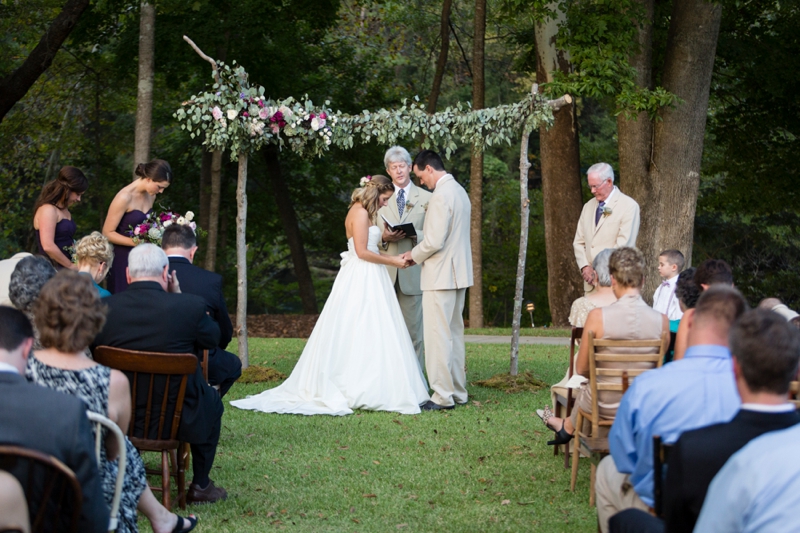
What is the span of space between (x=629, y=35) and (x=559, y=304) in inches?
216

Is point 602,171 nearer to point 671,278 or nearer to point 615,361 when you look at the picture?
point 671,278

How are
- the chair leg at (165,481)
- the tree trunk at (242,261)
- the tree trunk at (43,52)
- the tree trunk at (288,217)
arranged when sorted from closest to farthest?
the chair leg at (165,481) → the tree trunk at (242,261) → the tree trunk at (43,52) → the tree trunk at (288,217)

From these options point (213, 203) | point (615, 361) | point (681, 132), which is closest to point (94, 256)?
point (615, 361)

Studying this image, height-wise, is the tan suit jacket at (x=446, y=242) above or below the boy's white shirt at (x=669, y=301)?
above

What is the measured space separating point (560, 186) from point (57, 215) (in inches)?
382

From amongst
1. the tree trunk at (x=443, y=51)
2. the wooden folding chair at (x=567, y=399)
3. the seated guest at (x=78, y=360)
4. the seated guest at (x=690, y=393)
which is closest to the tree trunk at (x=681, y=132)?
the tree trunk at (x=443, y=51)

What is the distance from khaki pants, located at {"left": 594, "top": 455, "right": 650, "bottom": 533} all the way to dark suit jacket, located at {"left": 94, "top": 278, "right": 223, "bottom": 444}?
2.26 meters

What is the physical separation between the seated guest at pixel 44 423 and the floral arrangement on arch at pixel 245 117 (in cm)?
628

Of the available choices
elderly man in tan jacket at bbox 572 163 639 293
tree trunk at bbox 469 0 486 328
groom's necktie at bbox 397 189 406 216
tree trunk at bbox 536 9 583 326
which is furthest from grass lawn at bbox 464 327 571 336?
elderly man in tan jacket at bbox 572 163 639 293

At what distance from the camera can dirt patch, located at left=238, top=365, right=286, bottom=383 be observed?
31.6 feet

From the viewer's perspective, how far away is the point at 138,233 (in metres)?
8.05

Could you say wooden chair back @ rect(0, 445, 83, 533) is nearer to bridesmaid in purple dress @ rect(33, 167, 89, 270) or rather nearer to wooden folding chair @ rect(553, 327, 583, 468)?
wooden folding chair @ rect(553, 327, 583, 468)

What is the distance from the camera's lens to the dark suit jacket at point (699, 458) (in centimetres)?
257

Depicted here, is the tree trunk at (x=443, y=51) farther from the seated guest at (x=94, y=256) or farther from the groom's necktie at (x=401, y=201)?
the seated guest at (x=94, y=256)
